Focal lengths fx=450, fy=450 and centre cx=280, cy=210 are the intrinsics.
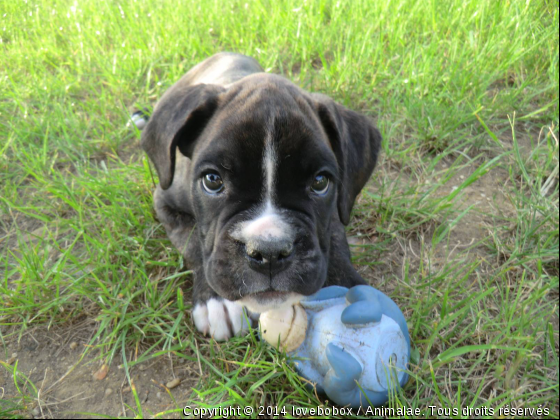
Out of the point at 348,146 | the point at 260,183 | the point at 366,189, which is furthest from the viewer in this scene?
the point at 366,189

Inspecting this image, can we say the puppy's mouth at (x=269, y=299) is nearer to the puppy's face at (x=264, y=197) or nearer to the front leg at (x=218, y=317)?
the puppy's face at (x=264, y=197)

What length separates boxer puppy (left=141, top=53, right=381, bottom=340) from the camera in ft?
7.20

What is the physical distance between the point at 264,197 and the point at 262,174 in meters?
0.12

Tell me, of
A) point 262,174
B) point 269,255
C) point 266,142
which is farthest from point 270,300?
point 266,142

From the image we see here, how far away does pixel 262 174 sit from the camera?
7.53 feet

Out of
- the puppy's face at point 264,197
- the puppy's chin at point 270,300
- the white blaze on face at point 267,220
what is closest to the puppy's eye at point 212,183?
the puppy's face at point 264,197

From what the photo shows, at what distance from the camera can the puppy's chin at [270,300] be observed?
2.21 metres

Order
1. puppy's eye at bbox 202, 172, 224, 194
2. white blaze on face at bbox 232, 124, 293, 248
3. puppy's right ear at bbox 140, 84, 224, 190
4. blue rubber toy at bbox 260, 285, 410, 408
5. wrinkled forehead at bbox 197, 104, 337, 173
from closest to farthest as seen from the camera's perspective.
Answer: blue rubber toy at bbox 260, 285, 410, 408, white blaze on face at bbox 232, 124, 293, 248, wrinkled forehead at bbox 197, 104, 337, 173, puppy's eye at bbox 202, 172, 224, 194, puppy's right ear at bbox 140, 84, 224, 190

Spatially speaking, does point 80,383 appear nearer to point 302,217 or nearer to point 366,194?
point 302,217

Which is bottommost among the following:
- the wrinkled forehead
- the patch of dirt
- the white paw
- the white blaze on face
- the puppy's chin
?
the patch of dirt

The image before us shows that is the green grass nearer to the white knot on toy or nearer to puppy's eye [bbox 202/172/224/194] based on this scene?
the white knot on toy

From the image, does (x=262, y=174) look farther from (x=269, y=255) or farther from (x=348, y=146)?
(x=348, y=146)

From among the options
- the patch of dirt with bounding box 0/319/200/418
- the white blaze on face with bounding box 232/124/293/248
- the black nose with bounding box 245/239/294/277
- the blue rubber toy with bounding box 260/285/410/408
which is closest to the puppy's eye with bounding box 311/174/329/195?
the white blaze on face with bounding box 232/124/293/248

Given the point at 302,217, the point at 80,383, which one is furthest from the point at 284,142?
the point at 80,383
